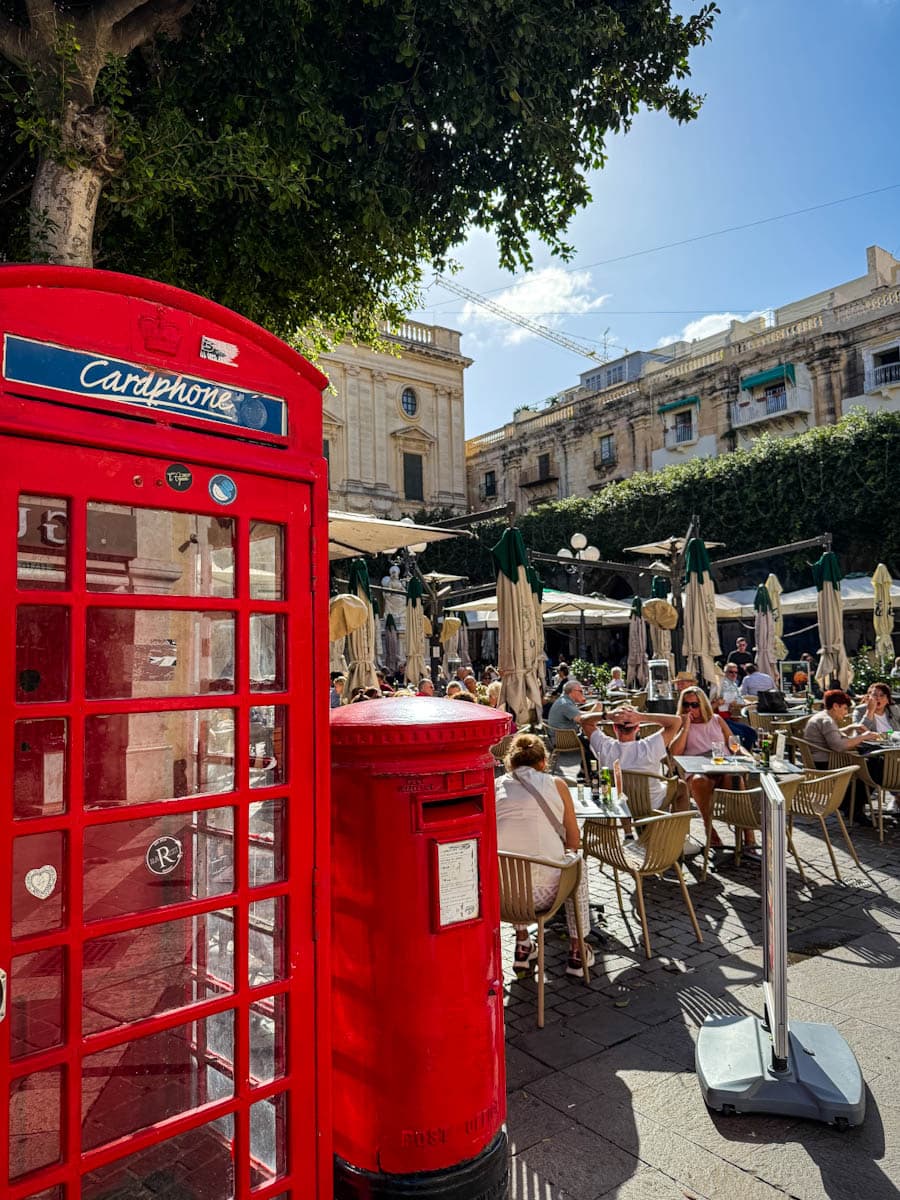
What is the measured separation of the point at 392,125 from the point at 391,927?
218 inches

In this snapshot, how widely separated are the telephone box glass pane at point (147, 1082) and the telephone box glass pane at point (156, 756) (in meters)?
0.67

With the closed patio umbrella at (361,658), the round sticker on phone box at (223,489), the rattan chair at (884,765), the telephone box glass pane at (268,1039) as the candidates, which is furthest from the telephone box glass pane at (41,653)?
the closed patio umbrella at (361,658)

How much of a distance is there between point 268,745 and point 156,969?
72 cm

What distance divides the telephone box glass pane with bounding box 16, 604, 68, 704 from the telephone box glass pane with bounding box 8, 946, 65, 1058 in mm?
632

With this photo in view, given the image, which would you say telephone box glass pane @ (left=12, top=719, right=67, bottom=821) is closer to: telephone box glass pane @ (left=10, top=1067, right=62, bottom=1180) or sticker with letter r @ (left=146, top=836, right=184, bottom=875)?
sticker with letter r @ (left=146, top=836, right=184, bottom=875)


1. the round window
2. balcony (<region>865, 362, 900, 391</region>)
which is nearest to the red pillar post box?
balcony (<region>865, 362, 900, 391</region>)

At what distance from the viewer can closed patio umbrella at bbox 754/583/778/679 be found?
14.9 metres

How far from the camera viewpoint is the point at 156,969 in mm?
2266

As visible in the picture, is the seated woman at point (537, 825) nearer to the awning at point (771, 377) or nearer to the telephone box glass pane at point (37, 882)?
the telephone box glass pane at point (37, 882)

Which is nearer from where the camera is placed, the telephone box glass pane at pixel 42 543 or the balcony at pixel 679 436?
the telephone box glass pane at pixel 42 543

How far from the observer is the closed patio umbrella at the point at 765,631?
49.0ft

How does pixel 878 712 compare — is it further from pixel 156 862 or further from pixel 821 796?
pixel 156 862

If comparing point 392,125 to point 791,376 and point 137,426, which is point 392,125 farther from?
point 791,376

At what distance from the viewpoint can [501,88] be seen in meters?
5.55
